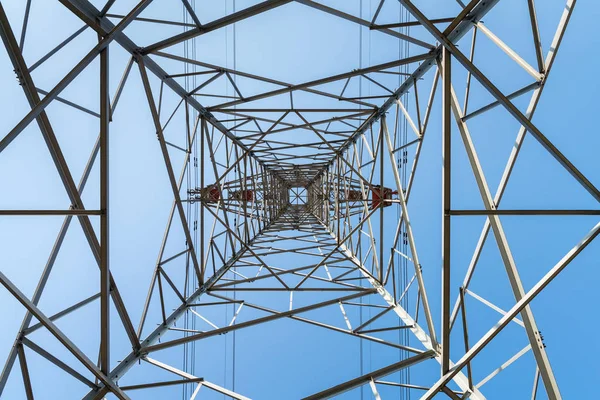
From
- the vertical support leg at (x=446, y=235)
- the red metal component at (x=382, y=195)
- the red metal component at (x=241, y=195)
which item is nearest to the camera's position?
the vertical support leg at (x=446, y=235)

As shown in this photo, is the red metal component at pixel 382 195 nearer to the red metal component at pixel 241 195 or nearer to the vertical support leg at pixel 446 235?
the red metal component at pixel 241 195

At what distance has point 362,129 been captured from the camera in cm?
1334

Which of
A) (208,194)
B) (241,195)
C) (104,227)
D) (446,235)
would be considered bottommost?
(446,235)

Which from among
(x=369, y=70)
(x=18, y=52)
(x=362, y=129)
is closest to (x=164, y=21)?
(x=18, y=52)

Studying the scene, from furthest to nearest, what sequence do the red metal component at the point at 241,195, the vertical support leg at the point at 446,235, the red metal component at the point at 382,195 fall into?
1. the red metal component at the point at 241,195
2. the red metal component at the point at 382,195
3. the vertical support leg at the point at 446,235

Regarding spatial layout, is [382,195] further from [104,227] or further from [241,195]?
[104,227]

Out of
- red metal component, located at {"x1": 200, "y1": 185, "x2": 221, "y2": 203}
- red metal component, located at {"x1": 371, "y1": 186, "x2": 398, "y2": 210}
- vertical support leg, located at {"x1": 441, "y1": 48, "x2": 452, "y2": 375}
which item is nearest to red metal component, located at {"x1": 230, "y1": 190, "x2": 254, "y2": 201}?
red metal component, located at {"x1": 200, "y1": 185, "x2": 221, "y2": 203}

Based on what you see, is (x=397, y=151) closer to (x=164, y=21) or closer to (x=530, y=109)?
(x=530, y=109)

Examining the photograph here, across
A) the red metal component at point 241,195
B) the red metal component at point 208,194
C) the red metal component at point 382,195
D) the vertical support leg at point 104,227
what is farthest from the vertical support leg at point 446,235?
the red metal component at point 241,195

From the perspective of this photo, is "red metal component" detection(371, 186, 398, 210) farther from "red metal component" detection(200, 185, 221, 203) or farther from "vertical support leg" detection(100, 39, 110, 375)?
"vertical support leg" detection(100, 39, 110, 375)

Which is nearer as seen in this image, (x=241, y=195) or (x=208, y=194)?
(x=241, y=195)

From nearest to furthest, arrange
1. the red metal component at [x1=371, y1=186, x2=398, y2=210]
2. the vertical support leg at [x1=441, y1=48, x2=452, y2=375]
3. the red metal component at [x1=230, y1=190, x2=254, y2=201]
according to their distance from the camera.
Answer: the vertical support leg at [x1=441, y1=48, x2=452, y2=375] → the red metal component at [x1=371, y1=186, x2=398, y2=210] → the red metal component at [x1=230, y1=190, x2=254, y2=201]

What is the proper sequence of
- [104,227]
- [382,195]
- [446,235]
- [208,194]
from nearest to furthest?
1. [446,235]
2. [104,227]
3. [382,195]
4. [208,194]

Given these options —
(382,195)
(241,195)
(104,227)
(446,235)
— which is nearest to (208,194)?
(241,195)
